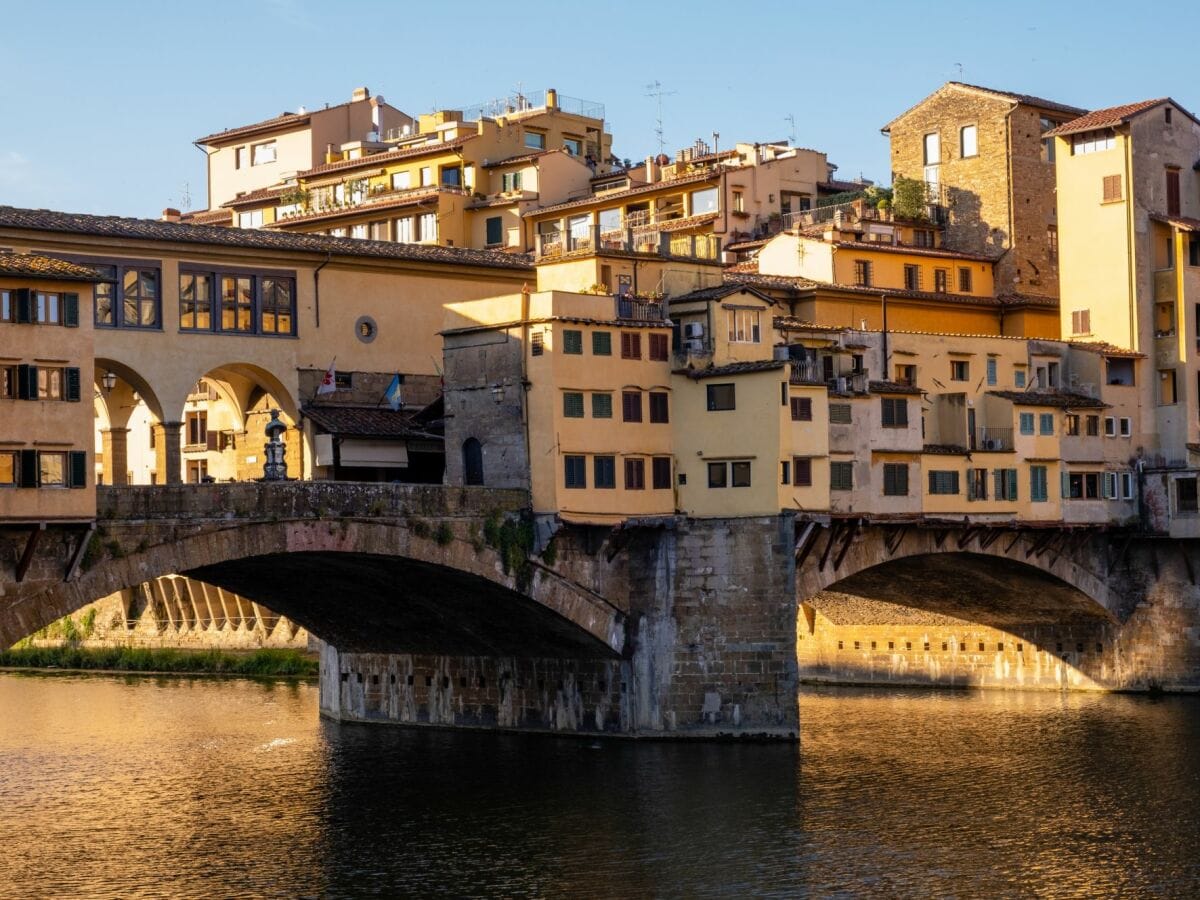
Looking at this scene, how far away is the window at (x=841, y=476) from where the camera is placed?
72.0 m

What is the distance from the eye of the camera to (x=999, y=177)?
95.2m

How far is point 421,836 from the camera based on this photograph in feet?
175

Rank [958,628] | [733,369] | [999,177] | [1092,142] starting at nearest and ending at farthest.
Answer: [733,369] → [1092,142] → [958,628] → [999,177]

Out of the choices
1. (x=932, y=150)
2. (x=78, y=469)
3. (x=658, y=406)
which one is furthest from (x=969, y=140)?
(x=78, y=469)

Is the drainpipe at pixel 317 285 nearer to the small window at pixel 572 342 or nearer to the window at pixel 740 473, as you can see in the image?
the small window at pixel 572 342

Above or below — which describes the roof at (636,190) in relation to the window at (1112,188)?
above

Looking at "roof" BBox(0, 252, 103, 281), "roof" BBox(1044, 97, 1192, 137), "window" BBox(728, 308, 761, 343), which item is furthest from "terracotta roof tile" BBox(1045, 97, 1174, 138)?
"roof" BBox(0, 252, 103, 281)

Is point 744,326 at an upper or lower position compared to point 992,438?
upper

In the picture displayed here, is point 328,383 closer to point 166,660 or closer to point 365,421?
point 365,421

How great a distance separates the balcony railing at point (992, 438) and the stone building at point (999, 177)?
16.3m

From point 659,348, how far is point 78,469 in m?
20.3

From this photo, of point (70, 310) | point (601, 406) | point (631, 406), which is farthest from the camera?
point (631, 406)

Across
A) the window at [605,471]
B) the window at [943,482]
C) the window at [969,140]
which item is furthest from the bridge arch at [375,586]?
the window at [969,140]

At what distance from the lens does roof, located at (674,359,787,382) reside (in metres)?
66.0
